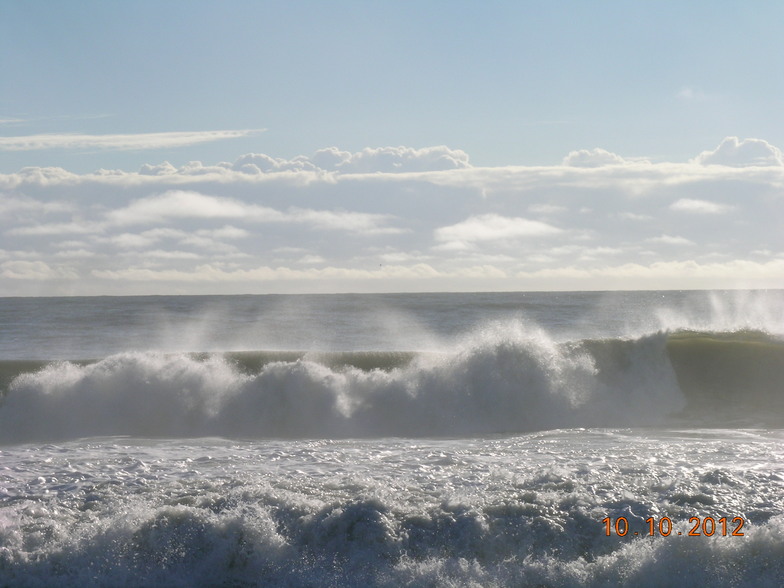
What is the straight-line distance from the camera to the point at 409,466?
9086mm

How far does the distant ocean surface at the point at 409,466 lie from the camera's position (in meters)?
6.47

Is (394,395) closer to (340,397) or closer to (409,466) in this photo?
(340,397)

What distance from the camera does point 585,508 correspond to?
7.11 meters

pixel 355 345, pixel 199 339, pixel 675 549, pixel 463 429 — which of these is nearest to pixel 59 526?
pixel 675 549

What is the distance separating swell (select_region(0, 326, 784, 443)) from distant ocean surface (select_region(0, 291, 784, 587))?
0.16 feet
